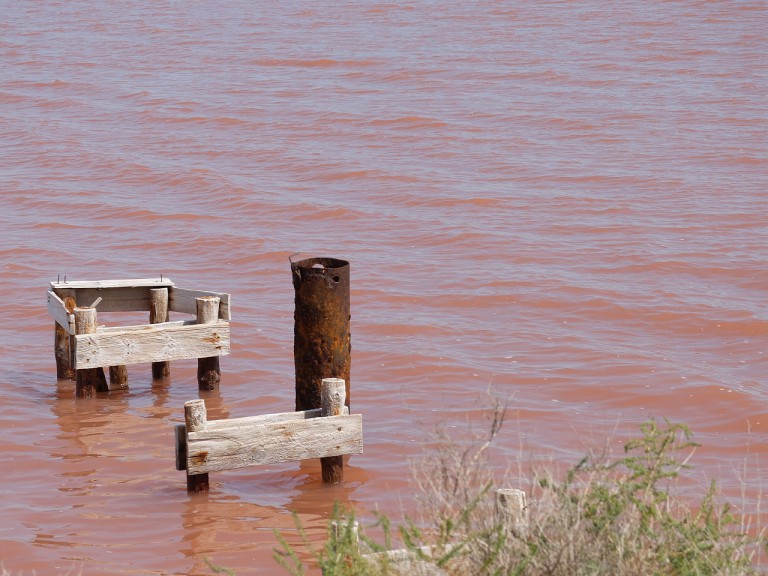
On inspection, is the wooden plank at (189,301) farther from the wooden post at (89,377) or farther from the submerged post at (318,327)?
the submerged post at (318,327)

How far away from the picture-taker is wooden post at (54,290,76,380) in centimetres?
1050

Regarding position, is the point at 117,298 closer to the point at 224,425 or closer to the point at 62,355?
the point at 62,355

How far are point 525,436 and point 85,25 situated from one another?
1292 inches

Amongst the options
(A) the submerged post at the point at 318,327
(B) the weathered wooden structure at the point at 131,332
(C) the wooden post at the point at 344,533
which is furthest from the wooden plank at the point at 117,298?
(C) the wooden post at the point at 344,533

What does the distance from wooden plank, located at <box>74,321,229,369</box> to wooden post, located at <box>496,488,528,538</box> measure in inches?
198

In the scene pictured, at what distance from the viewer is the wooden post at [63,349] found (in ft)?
34.4

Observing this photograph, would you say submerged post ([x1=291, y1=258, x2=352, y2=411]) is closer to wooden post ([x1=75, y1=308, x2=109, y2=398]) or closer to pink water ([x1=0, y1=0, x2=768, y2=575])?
pink water ([x1=0, y1=0, x2=768, y2=575])

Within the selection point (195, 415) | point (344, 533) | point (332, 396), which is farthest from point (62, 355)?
point (344, 533)

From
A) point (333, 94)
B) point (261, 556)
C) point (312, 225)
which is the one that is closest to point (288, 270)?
point (312, 225)

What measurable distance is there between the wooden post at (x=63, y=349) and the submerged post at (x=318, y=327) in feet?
8.55

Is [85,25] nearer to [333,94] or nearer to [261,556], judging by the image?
[333,94]

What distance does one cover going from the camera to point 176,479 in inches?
337

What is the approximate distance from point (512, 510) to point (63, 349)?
6399mm

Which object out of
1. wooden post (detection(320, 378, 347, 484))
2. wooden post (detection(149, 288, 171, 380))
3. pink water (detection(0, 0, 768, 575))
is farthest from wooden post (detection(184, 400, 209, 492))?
wooden post (detection(149, 288, 171, 380))
